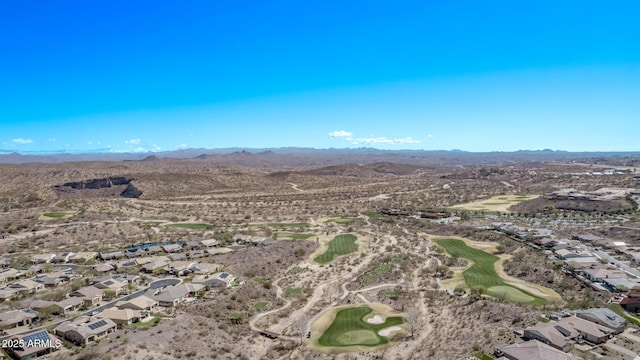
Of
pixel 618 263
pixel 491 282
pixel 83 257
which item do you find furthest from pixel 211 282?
pixel 618 263

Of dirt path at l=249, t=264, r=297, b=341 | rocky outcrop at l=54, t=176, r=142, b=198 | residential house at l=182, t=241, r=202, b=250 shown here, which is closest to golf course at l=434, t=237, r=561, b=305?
dirt path at l=249, t=264, r=297, b=341

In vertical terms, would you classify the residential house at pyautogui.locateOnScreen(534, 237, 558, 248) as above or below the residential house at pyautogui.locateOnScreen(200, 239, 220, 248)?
above

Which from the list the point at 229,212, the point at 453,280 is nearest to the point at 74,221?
the point at 229,212

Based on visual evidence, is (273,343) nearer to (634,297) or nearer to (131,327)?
(131,327)

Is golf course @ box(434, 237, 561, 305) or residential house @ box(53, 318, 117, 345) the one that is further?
golf course @ box(434, 237, 561, 305)

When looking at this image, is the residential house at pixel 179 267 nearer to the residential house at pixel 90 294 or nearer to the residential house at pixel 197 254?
the residential house at pixel 197 254

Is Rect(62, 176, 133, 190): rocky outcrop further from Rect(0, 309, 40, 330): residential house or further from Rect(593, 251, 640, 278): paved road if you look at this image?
Rect(593, 251, 640, 278): paved road

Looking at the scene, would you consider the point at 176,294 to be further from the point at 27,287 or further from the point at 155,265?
the point at 27,287
